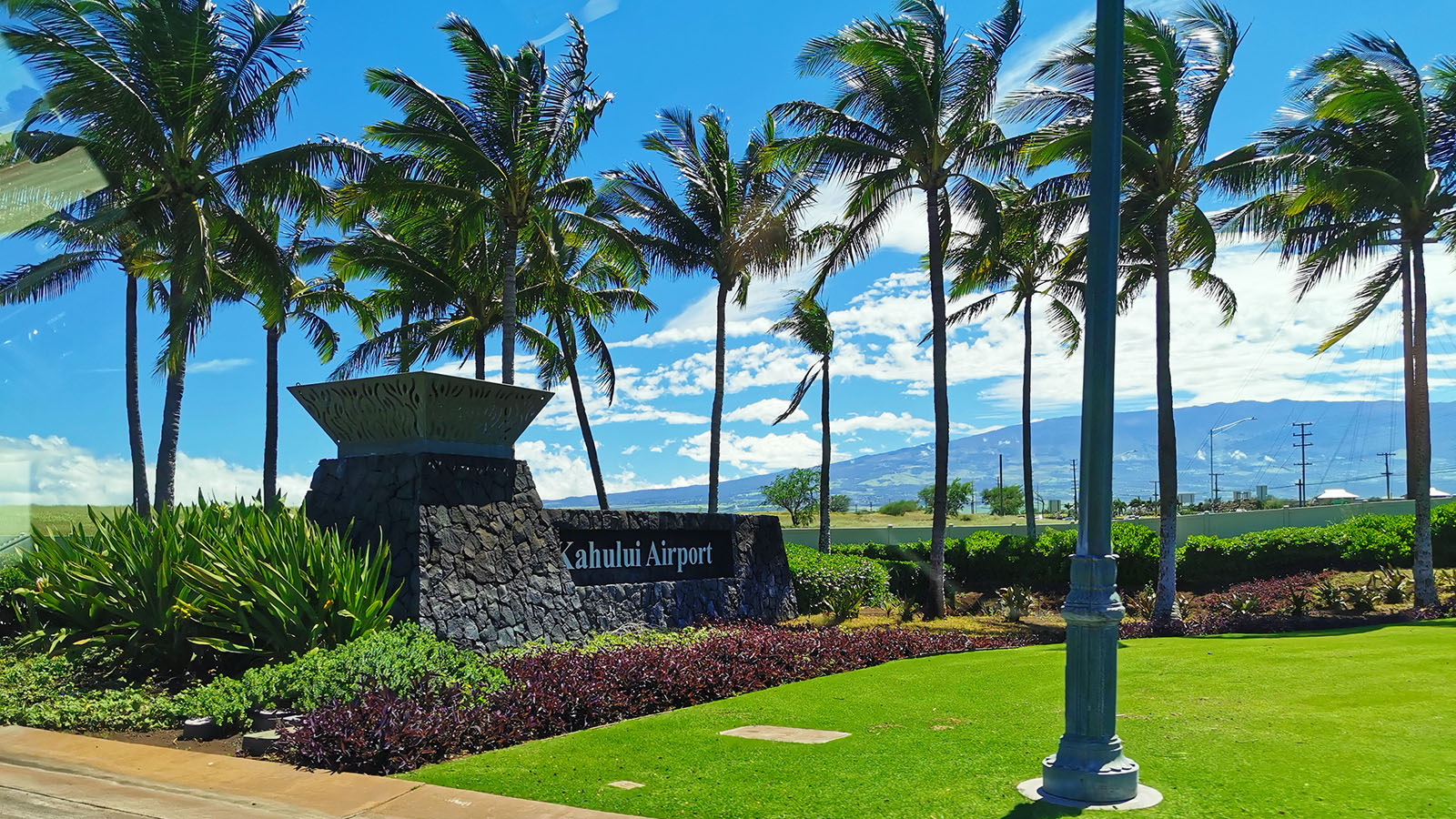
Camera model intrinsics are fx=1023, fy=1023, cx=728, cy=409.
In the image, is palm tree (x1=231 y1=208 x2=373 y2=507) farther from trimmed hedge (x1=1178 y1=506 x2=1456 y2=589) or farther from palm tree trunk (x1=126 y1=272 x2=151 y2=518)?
trimmed hedge (x1=1178 y1=506 x2=1456 y2=589)

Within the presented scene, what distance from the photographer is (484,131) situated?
66.9ft

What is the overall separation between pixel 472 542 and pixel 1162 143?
1487 cm

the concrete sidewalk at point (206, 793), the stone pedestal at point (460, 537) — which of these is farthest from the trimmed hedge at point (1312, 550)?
the concrete sidewalk at point (206, 793)

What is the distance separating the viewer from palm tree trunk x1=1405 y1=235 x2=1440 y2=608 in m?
19.4

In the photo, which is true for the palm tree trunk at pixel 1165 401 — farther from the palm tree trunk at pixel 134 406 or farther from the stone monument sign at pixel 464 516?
the palm tree trunk at pixel 134 406

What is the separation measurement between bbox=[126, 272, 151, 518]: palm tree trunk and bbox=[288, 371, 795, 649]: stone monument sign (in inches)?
728

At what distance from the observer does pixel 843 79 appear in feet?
69.3

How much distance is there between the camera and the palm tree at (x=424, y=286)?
2522 centimetres

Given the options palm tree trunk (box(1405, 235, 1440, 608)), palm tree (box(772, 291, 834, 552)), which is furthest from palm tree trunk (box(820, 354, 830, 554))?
palm tree trunk (box(1405, 235, 1440, 608))

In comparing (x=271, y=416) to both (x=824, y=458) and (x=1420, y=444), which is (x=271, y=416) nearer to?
(x=824, y=458)

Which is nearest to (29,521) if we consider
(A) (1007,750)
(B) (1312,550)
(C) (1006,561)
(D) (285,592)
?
(D) (285,592)

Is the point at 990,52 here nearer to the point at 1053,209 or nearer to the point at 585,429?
the point at 1053,209

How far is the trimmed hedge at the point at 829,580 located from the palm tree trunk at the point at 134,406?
1816 cm

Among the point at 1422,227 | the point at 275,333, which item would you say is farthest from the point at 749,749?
the point at 275,333
